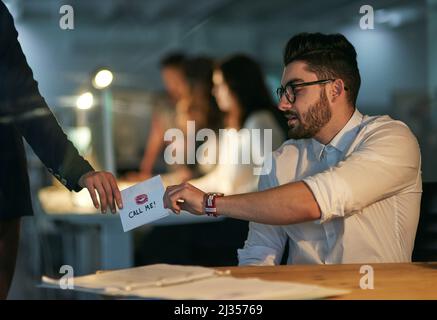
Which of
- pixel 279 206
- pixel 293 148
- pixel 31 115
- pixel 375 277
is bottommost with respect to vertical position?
pixel 375 277

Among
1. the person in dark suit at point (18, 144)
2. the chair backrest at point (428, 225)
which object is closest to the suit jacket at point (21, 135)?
the person in dark suit at point (18, 144)

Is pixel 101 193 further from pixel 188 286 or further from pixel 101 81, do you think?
pixel 101 81

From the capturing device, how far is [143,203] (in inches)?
81.3

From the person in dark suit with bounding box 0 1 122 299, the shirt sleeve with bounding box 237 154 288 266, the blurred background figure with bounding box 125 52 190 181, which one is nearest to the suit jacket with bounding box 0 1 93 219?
the person in dark suit with bounding box 0 1 122 299

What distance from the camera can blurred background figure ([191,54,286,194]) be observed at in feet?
15.0

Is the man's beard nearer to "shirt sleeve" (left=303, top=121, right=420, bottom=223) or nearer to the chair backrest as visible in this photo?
"shirt sleeve" (left=303, top=121, right=420, bottom=223)

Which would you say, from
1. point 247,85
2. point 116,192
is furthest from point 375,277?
point 247,85

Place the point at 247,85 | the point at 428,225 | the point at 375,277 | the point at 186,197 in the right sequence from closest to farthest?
1. the point at 375,277
2. the point at 186,197
3. the point at 428,225
4. the point at 247,85

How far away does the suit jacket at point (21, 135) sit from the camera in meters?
2.44

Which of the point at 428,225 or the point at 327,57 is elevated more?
the point at 327,57

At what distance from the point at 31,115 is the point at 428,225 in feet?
3.91

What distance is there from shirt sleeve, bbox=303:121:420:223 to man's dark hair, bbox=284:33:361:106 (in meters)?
0.21
